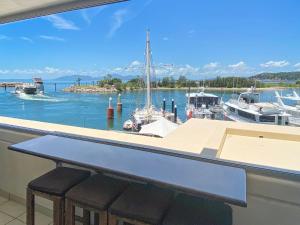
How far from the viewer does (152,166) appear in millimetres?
1181

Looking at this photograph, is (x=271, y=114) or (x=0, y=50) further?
(x=0, y=50)

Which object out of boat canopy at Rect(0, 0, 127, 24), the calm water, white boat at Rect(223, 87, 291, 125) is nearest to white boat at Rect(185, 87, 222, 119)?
the calm water

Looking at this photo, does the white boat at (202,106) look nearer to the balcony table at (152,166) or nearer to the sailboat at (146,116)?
the sailboat at (146,116)

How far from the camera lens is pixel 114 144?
1.64 m

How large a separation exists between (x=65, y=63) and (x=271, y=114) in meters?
16.0

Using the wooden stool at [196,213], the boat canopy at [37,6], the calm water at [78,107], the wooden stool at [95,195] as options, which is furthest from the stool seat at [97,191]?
the calm water at [78,107]

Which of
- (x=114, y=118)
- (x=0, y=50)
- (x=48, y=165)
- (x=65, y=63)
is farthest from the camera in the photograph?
(x=65, y=63)

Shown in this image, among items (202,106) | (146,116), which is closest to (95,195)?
(146,116)

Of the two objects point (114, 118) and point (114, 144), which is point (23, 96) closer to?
point (114, 118)

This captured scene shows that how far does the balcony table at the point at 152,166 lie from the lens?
3.03ft

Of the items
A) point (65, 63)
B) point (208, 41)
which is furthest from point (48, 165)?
point (65, 63)

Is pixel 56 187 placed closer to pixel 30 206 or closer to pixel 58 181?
pixel 58 181

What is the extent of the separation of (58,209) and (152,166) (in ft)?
2.14

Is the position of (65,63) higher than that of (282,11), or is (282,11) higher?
(282,11)
